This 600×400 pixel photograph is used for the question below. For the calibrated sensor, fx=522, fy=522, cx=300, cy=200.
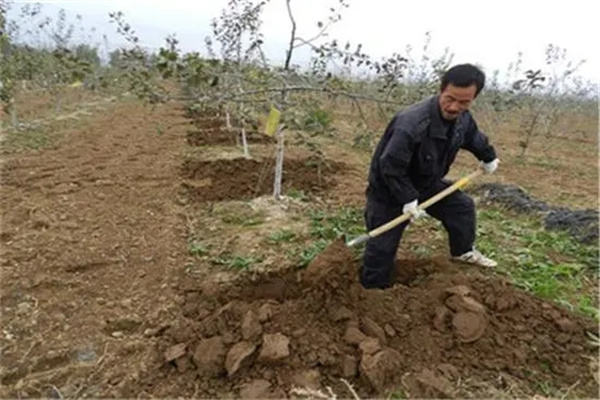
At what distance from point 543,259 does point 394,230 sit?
4.97 feet

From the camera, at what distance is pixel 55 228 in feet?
14.5

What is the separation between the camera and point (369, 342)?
103 inches

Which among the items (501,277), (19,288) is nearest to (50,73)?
(19,288)

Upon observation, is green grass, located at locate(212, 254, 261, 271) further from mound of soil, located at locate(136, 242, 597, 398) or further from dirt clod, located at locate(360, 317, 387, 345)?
dirt clod, located at locate(360, 317, 387, 345)

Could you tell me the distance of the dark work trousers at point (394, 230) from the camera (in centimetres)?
328

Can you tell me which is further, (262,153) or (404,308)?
(262,153)

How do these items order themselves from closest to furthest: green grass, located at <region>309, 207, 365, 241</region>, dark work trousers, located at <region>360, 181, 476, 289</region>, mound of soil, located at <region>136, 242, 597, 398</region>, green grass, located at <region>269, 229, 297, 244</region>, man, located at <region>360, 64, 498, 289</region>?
mound of soil, located at <region>136, 242, 597, 398</region>
man, located at <region>360, 64, 498, 289</region>
dark work trousers, located at <region>360, 181, 476, 289</region>
green grass, located at <region>269, 229, 297, 244</region>
green grass, located at <region>309, 207, 365, 241</region>

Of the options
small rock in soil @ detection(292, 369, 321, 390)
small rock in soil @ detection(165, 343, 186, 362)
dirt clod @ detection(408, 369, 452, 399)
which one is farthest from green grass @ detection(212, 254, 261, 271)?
dirt clod @ detection(408, 369, 452, 399)

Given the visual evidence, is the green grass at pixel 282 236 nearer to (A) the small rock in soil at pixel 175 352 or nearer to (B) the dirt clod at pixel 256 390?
(A) the small rock in soil at pixel 175 352

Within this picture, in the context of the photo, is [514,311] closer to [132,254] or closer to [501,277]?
[501,277]

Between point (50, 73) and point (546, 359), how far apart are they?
14019 mm

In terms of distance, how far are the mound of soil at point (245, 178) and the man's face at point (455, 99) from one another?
8.48 ft

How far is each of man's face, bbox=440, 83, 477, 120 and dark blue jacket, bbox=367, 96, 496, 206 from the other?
7 cm

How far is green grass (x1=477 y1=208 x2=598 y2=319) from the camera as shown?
3486 mm
